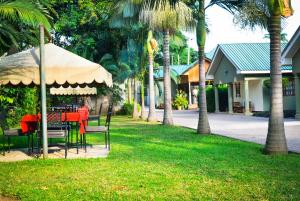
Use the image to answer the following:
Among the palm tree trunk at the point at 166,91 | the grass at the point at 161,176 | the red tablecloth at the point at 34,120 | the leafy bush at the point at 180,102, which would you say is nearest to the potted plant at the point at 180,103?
the leafy bush at the point at 180,102

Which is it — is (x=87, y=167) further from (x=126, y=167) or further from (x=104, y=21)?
(x=104, y=21)

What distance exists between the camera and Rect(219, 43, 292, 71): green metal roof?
30.9m

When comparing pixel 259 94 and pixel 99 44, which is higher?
pixel 99 44

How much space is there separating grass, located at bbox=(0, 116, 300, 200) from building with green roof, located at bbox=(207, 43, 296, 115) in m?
19.5

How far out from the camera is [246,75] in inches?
1222

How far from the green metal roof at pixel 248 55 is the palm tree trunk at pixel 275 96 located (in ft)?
63.6

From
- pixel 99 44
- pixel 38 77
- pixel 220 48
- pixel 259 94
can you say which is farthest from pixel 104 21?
pixel 38 77

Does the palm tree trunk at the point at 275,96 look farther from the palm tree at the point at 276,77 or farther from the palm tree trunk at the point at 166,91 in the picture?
the palm tree trunk at the point at 166,91

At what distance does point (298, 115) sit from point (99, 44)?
18410 mm

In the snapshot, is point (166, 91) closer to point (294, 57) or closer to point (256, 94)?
point (294, 57)

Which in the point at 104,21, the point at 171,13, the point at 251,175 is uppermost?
the point at 104,21

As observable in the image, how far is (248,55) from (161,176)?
26.2 meters

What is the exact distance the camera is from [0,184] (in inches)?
297

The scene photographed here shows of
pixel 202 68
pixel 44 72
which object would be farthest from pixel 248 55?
pixel 44 72
